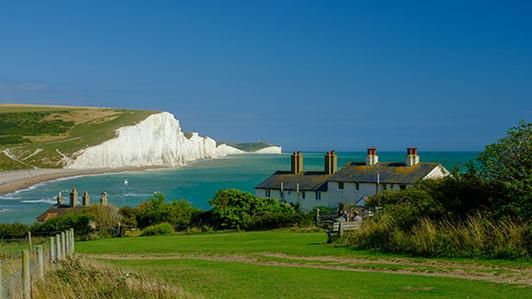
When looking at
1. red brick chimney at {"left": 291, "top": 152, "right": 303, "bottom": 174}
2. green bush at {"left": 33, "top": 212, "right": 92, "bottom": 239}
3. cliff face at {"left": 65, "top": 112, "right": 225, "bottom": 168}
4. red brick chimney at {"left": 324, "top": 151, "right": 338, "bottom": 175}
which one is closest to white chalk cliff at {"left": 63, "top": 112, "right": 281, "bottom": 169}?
cliff face at {"left": 65, "top": 112, "right": 225, "bottom": 168}

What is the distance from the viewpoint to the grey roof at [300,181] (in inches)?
2384

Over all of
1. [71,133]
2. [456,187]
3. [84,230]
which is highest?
[71,133]

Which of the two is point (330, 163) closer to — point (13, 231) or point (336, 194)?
point (336, 194)

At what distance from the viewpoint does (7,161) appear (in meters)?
151

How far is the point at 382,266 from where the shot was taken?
17.8 meters

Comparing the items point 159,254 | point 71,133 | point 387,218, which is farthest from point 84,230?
point 71,133

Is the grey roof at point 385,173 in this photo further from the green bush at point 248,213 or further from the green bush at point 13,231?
the green bush at point 13,231

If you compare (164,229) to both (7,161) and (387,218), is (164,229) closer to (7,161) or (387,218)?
(387,218)

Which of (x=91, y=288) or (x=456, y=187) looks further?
(x=456, y=187)

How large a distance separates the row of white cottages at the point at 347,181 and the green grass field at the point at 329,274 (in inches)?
1280

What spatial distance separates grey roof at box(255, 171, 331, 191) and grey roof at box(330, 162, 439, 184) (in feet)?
5.10

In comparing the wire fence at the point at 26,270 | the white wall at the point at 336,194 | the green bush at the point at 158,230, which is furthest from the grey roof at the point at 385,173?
the wire fence at the point at 26,270

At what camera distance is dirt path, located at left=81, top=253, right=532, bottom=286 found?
15.2 meters

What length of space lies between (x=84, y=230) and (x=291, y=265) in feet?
95.6
